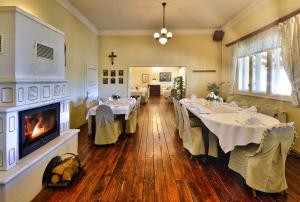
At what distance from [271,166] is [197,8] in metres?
4.39

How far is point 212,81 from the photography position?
7.93 metres

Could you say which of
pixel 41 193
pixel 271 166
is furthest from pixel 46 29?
pixel 271 166

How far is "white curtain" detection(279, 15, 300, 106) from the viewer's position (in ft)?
11.7

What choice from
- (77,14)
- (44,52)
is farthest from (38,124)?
(77,14)

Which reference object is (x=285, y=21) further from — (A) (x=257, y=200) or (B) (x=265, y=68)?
(A) (x=257, y=200)

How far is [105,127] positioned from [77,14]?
340 centimetres

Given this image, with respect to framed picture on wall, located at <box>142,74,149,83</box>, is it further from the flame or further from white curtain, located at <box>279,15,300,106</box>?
the flame

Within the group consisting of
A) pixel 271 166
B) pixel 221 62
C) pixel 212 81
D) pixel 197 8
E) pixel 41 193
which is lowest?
pixel 41 193

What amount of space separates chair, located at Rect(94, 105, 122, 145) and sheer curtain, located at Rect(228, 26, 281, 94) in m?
3.65

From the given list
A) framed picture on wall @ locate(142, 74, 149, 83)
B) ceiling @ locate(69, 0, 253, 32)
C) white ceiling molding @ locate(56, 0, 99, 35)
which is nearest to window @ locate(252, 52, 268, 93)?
ceiling @ locate(69, 0, 253, 32)

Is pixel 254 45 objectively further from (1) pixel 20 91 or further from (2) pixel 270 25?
(1) pixel 20 91

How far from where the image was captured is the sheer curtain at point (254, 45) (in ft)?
14.2

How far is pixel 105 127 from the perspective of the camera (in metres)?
4.29

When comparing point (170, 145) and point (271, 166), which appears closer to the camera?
point (271, 166)
